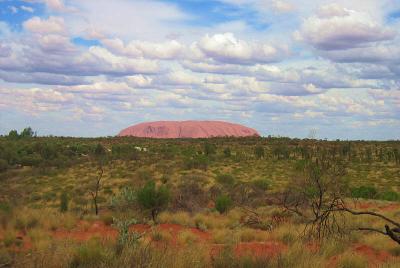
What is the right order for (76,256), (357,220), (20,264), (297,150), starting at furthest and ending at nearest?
(297,150), (357,220), (76,256), (20,264)

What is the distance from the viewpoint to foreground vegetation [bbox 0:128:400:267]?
7.89 meters

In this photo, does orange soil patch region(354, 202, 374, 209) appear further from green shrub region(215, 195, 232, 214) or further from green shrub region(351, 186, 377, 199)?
green shrub region(215, 195, 232, 214)

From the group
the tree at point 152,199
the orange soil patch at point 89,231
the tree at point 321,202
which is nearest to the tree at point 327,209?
the tree at point 321,202

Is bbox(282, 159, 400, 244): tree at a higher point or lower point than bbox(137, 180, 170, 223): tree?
higher

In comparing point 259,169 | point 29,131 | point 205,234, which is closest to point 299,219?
point 205,234

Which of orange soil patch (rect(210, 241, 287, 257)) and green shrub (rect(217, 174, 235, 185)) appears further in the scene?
green shrub (rect(217, 174, 235, 185))

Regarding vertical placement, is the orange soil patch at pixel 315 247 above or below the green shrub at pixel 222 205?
above

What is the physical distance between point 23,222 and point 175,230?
214 inches

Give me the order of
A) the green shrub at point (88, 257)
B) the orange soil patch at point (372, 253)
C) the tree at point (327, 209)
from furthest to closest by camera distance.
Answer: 1. the orange soil patch at point (372, 253)
2. the green shrub at point (88, 257)
3. the tree at point (327, 209)

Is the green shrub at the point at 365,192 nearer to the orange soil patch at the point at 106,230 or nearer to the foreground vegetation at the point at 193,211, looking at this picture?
the foreground vegetation at the point at 193,211

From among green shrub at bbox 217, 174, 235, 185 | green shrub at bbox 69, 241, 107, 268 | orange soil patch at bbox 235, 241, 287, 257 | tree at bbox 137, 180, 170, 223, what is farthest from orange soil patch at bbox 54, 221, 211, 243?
green shrub at bbox 217, 174, 235, 185

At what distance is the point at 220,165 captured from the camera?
149 feet

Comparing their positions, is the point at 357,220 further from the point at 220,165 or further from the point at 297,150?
the point at 297,150

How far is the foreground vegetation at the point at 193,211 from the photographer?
7.89 metres
